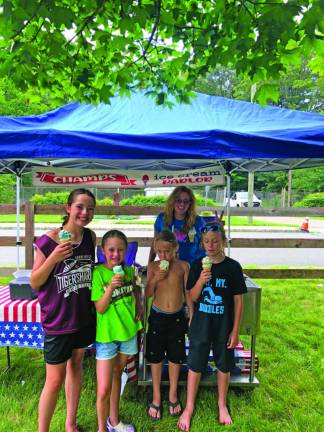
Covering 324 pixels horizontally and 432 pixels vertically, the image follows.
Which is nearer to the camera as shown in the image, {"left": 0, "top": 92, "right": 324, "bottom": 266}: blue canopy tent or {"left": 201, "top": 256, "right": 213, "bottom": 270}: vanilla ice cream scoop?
{"left": 201, "top": 256, "right": 213, "bottom": 270}: vanilla ice cream scoop

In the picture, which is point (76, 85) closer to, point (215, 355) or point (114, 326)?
point (114, 326)

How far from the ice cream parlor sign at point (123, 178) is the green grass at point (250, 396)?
7.09 feet

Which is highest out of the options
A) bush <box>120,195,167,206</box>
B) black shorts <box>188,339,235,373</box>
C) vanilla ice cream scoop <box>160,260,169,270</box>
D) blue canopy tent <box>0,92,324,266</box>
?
blue canopy tent <box>0,92,324,266</box>

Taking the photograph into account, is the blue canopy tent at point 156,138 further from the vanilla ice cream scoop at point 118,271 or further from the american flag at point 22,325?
the american flag at point 22,325

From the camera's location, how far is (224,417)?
279cm

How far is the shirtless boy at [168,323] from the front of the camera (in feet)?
9.36

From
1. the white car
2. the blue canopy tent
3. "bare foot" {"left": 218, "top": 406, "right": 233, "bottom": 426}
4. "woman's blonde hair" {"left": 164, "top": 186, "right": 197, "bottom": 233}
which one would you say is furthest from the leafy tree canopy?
the white car

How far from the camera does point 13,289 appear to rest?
3.17 m

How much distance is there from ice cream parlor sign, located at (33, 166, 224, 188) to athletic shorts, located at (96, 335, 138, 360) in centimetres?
280

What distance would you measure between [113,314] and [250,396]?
1633 millimetres

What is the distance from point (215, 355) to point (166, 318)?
48 cm

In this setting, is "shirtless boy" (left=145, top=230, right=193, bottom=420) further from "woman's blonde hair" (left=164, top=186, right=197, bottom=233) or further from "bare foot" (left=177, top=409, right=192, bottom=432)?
"woman's blonde hair" (left=164, top=186, right=197, bottom=233)

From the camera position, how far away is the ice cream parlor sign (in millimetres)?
4723

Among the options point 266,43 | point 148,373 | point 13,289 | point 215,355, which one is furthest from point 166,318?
point 266,43
